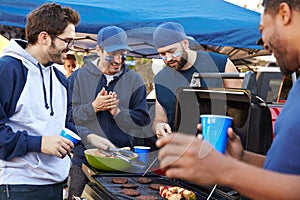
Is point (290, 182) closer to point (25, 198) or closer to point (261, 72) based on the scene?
point (25, 198)

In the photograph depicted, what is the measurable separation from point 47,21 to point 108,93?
3.17ft

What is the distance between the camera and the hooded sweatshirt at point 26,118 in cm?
239

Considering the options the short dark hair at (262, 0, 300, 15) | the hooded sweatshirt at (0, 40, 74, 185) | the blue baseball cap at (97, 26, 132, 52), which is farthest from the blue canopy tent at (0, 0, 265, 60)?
the short dark hair at (262, 0, 300, 15)

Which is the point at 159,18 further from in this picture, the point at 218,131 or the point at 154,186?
the point at 218,131

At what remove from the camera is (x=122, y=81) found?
354 cm

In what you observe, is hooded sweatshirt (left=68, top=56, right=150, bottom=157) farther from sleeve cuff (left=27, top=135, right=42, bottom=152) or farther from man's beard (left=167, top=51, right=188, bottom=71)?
sleeve cuff (left=27, top=135, right=42, bottom=152)

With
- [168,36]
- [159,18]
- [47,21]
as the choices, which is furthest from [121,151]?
[159,18]

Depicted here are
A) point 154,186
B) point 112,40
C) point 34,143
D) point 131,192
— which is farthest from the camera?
point 112,40

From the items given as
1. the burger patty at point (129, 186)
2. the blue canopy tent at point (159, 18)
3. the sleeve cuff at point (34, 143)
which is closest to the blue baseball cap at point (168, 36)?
the burger patty at point (129, 186)

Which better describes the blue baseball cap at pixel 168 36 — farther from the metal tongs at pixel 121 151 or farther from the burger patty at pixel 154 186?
the burger patty at pixel 154 186

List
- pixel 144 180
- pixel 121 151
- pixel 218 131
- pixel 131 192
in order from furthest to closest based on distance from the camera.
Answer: pixel 121 151, pixel 144 180, pixel 131 192, pixel 218 131

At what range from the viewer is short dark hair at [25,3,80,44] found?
2604 millimetres

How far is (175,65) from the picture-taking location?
3377 mm

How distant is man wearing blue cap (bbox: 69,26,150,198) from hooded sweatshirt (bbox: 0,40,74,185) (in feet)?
2.56
